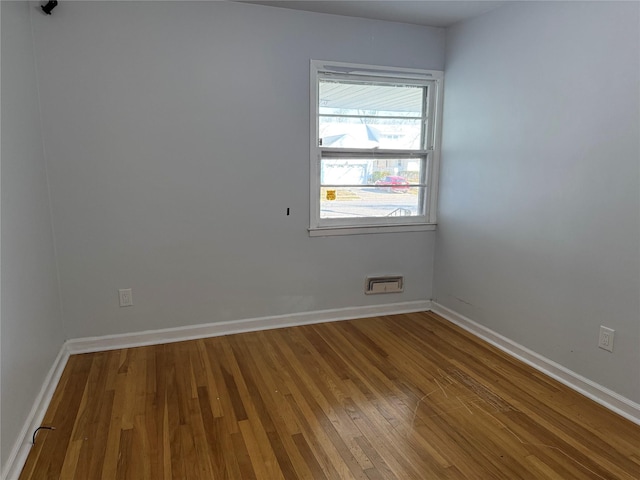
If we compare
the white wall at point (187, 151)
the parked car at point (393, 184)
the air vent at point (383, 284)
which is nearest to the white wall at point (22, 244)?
the white wall at point (187, 151)

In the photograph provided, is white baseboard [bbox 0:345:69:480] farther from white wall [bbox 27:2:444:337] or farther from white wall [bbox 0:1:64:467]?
white wall [bbox 27:2:444:337]

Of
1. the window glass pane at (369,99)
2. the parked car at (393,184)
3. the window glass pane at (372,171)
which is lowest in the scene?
the parked car at (393,184)

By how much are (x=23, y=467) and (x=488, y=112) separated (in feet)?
11.4

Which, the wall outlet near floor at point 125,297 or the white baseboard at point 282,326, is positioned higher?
the wall outlet near floor at point 125,297

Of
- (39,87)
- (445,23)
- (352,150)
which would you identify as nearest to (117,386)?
(39,87)

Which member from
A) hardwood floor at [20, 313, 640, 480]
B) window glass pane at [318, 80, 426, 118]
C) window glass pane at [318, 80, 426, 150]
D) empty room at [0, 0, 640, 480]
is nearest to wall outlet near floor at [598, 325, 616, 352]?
empty room at [0, 0, 640, 480]

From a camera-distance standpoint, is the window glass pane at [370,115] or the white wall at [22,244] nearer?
the white wall at [22,244]

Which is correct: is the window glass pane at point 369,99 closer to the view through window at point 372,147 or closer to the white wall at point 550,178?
the view through window at point 372,147

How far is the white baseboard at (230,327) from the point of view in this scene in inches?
118

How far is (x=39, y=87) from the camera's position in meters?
2.62

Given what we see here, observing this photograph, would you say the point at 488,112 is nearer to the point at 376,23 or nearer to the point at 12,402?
the point at 376,23

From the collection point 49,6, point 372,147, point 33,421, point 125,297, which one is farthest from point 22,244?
point 372,147

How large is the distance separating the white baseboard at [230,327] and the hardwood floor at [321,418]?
9cm

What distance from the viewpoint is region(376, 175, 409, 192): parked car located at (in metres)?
3.59
